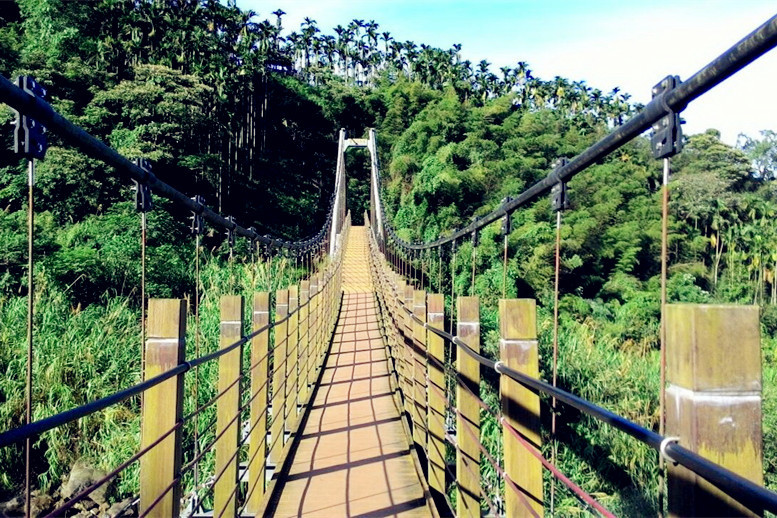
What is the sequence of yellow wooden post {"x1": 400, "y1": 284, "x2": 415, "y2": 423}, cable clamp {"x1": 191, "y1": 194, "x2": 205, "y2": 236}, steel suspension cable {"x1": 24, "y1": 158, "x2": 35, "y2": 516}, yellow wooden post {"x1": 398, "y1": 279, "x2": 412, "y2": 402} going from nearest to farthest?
steel suspension cable {"x1": 24, "y1": 158, "x2": 35, "y2": 516}, cable clamp {"x1": 191, "y1": 194, "x2": 205, "y2": 236}, yellow wooden post {"x1": 400, "y1": 284, "x2": 415, "y2": 423}, yellow wooden post {"x1": 398, "y1": 279, "x2": 412, "y2": 402}

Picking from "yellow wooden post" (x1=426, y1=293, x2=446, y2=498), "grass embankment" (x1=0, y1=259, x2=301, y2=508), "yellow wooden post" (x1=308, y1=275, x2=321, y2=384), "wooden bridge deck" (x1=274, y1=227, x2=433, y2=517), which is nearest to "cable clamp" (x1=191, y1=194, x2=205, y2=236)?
"yellow wooden post" (x1=426, y1=293, x2=446, y2=498)

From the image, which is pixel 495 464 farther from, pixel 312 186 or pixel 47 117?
pixel 312 186

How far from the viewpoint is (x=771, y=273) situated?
19.9 m

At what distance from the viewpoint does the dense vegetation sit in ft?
21.6

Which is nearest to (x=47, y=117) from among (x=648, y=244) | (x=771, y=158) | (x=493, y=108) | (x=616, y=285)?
(x=616, y=285)

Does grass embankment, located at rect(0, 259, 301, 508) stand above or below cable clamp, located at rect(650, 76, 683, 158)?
below

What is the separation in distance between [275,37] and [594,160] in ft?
117

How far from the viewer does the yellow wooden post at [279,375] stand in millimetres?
2879

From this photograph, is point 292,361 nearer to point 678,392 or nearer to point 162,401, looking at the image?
point 162,401

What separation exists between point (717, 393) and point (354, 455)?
8.06 ft

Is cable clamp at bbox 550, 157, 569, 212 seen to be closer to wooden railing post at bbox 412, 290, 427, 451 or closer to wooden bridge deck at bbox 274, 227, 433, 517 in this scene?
wooden bridge deck at bbox 274, 227, 433, 517

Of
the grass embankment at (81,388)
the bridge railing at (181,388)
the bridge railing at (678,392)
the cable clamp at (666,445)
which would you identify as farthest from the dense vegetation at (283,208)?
the cable clamp at (666,445)

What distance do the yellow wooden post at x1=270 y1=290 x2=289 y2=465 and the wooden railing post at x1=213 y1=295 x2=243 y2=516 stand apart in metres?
0.76

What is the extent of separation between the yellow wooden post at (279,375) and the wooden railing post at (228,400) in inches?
30.1
